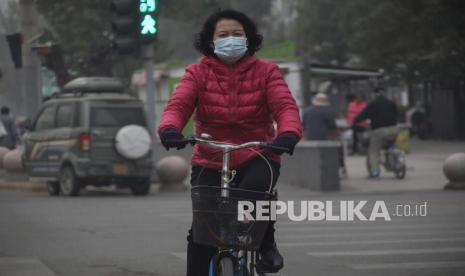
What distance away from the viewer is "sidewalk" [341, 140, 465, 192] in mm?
20906

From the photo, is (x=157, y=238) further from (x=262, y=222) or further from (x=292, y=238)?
(x=262, y=222)

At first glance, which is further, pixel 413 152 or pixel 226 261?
pixel 413 152

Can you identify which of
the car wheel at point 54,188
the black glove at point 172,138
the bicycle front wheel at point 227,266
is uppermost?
the black glove at point 172,138

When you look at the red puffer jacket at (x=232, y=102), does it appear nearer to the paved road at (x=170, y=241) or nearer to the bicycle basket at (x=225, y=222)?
the bicycle basket at (x=225, y=222)

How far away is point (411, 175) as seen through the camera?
2409 centimetres

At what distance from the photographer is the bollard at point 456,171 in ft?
64.7

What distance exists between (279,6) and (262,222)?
117951 millimetres

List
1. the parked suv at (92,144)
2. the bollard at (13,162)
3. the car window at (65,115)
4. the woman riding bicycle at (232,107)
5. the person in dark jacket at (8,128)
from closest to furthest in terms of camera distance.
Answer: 1. the woman riding bicycle at (232,107)
2. the parked suv at (92,144)
3. the car window at (65,115)
4. the bollard at (13,162)
5. the person in dark jacket at (8,128)

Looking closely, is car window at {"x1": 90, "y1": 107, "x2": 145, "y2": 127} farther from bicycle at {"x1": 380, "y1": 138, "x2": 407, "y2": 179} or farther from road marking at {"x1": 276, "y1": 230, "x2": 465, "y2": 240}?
road marking at {"x1": 276, "y1": 230, "x2": 465, "y2": 240}

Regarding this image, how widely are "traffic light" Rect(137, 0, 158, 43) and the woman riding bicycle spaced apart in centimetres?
1324

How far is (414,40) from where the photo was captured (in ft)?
130

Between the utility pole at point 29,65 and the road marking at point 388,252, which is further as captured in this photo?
the utility pole at point 29,65

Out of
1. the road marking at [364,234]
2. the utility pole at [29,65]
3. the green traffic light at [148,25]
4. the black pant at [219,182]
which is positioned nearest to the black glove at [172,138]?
the black pant at [219,182]

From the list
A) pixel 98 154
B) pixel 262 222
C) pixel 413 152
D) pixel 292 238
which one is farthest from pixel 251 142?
pixel 413 152
